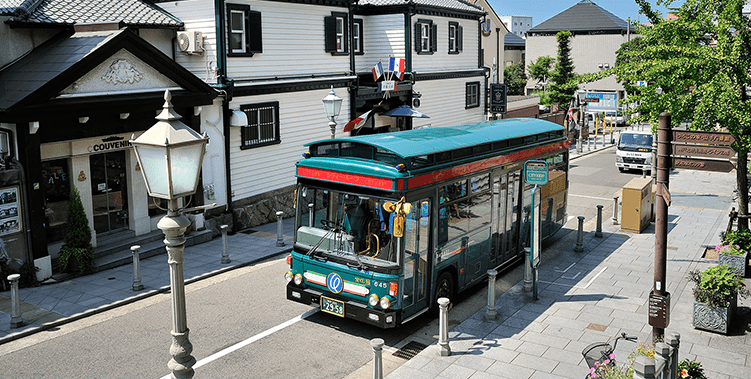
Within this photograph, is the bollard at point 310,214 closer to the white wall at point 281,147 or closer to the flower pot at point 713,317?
the flower pot at point 713,317

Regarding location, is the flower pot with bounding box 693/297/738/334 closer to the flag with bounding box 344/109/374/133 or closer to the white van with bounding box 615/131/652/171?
the flag with bounding box 344/109/374/133

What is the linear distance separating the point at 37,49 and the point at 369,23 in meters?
15.4

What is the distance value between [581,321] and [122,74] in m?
11.8

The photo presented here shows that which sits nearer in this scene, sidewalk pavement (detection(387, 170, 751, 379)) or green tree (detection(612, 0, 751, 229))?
sidewalk pavement (detection(387, 170, 751, 379))

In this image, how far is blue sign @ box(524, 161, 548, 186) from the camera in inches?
533

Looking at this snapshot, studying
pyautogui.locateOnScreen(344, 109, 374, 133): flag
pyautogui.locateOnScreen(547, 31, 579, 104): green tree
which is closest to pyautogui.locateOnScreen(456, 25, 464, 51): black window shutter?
pyautogui.locateOnScreen(344, 109, 374, 133): flag

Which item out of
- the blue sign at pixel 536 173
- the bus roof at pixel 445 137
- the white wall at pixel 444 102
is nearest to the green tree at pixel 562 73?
the white wall at pixel 444 102

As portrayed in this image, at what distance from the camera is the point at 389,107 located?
91.6ft

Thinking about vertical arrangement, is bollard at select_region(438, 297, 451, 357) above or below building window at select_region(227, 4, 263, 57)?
below

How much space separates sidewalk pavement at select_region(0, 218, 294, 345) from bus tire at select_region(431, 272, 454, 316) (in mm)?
5800

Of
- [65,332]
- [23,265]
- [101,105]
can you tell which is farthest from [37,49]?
[65,332]

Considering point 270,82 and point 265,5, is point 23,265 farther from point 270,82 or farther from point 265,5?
point 265,5

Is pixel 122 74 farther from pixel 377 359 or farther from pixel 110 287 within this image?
pixel 377 359

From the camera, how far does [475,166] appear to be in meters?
12.8
